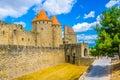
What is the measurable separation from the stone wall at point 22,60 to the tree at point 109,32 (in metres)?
8.51

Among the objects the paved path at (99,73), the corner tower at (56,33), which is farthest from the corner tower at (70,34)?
the paved path at (99,73)

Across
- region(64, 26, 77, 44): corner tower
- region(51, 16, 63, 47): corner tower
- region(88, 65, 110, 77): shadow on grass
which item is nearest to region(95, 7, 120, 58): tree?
region(88, 65, 110, 77): shadow on grass

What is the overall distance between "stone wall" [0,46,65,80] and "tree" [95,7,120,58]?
8509 mm

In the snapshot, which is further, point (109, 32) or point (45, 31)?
point (45, 31)

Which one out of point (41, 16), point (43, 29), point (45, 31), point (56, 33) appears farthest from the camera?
point (56, 33)

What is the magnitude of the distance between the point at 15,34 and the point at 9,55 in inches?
606

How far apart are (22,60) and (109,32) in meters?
10.3

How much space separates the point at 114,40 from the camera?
82.2ft

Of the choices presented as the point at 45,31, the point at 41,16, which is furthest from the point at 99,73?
the point at 41,16

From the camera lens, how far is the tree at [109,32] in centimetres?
2517

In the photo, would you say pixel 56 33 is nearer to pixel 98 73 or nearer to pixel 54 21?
pixel 54 21

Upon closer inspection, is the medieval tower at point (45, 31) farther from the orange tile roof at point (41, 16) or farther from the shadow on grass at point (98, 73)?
the shadow on grass at point (98, 73)

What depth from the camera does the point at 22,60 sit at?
102 feet

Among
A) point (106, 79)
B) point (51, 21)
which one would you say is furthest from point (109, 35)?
point (51, 21)
